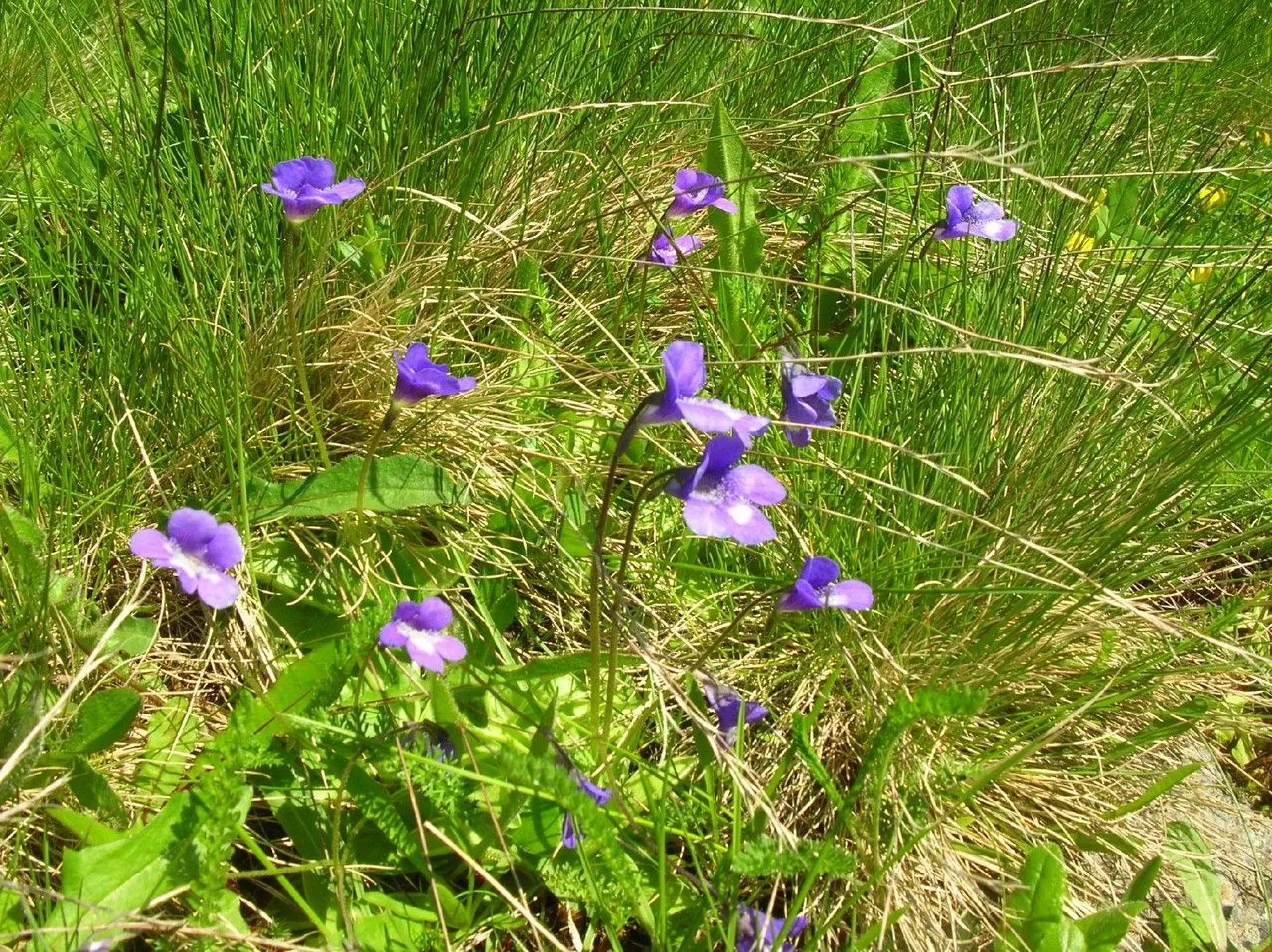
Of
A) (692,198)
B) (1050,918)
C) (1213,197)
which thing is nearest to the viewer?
(1050,918)

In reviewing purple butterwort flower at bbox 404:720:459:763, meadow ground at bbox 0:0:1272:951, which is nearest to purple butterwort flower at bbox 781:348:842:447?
meadow ground at bbox 0:0:1272:951

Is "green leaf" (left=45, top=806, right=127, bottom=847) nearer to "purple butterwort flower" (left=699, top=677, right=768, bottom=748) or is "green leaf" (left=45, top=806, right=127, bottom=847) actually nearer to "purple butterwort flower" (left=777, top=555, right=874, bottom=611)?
"purple butterwort flower" (left=699, top=677, right=768, bottom=748)

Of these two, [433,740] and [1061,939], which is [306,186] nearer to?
[433,740]

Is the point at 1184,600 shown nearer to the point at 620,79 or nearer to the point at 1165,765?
the point at 1165,765

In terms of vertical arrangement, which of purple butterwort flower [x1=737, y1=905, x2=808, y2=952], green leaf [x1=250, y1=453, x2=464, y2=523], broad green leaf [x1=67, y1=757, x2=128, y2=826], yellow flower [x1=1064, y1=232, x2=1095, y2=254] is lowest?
purple butterwort flower [x1=737, y1=905, x2=808, y2=952]

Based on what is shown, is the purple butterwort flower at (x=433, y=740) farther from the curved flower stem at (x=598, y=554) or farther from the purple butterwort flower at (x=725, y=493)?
the purple butterwort flower at (x=725, y=493)

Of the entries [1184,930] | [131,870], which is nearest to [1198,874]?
[1184,930]
